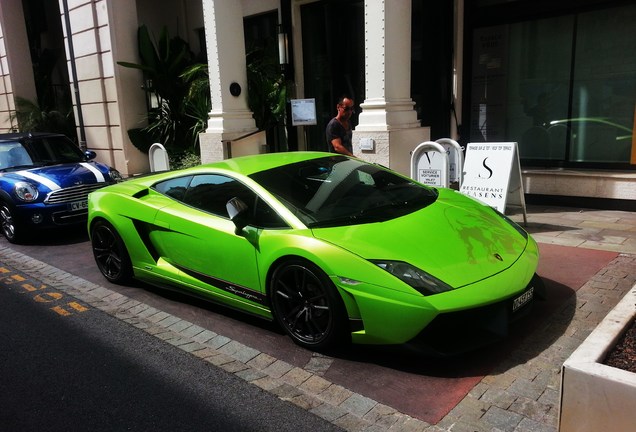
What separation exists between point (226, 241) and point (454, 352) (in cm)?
196

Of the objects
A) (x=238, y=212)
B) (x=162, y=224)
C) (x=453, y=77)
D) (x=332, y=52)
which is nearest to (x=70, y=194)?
(x=162, y=224)

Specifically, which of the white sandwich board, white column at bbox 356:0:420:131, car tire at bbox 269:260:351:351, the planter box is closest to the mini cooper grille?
white column at bbox 356:0:420:131

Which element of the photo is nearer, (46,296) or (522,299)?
(522,299)

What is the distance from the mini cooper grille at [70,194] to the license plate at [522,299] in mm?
6710

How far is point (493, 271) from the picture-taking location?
351cm

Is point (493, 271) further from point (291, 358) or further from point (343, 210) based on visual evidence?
point (291, 358)

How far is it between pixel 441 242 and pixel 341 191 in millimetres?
1037

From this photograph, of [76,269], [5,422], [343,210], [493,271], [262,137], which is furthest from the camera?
[262,137]

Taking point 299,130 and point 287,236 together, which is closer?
point 287,236

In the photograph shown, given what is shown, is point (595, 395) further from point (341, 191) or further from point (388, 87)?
point (388, 87)

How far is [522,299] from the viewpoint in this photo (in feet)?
11.8

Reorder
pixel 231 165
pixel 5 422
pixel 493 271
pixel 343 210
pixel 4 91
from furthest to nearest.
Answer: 1. pixel 4 91
2. pixel 231 165
3. pixel 343 210
4. pixel 493 271
5. pixel 5 422

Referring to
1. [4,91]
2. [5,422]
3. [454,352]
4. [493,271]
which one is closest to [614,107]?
[493,271]

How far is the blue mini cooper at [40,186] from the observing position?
7.64 m
